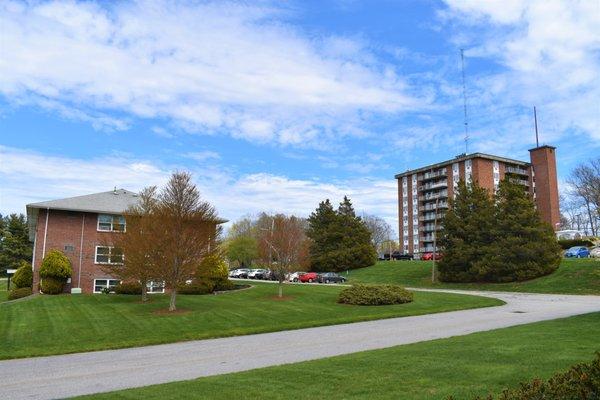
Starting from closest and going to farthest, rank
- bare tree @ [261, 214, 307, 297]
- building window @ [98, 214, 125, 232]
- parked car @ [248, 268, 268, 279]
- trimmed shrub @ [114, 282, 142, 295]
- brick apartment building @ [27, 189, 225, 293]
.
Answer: bare tree @ [261, 214, 307, 297], trimmed shrub @ [114, 282, 142, 295], brick apartment building @ [27, 189, 225, 293], building window @ [98, 214, 125, 232], parked car @ [248, 268, 268, 279]

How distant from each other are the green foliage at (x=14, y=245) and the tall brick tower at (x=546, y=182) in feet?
309

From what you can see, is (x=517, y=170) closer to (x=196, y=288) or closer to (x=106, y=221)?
(x=196, y=288)

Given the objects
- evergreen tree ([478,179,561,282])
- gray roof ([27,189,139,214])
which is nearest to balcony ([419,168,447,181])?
evergreen tree ([478,179,561,282])

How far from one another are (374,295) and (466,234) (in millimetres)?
23252

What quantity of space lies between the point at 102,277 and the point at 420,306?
22.6m

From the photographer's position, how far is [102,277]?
35531mm

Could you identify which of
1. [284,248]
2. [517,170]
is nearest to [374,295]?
[284,248]

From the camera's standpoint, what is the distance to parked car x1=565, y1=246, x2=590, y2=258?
52.8m

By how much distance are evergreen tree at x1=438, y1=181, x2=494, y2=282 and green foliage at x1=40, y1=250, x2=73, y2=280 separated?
104 feet

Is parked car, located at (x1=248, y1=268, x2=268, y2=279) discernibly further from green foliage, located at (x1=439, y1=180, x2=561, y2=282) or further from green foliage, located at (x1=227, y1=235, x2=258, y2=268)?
green foliage, located at (x1=439, y1=180, x2=561, y2=282)

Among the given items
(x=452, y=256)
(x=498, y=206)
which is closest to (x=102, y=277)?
(x=452, y=256)

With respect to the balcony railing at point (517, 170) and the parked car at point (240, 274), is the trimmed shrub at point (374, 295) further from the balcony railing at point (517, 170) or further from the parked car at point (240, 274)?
the balcony railing at point (517, 170)

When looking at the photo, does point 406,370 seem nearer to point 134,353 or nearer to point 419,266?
point 134,353

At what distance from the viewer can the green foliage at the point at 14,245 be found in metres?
89.1
